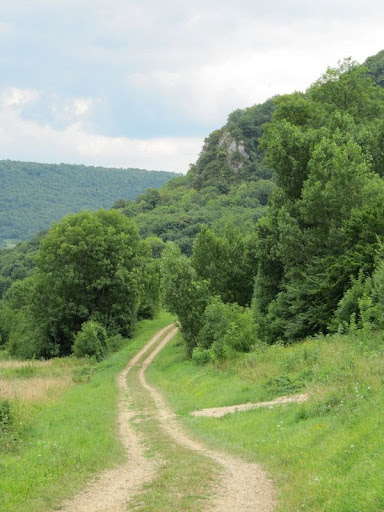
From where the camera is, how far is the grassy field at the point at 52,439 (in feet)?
32.9

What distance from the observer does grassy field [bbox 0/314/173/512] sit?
10.0 metres

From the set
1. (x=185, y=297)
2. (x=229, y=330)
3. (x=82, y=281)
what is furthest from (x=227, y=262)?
(x=229, y=330)

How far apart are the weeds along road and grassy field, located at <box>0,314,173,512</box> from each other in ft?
1.57

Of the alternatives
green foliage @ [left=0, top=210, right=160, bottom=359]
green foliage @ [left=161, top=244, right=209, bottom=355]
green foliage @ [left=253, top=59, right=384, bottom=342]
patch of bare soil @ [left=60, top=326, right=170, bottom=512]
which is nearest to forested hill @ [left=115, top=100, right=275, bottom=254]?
green foliage @ [left=0, top=210, right=160, bottom=359]

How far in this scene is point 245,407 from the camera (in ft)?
61.3

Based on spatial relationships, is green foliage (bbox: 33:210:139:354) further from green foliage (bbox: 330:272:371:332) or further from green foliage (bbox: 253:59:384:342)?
green foliage (bbox: 330:272:371:332)

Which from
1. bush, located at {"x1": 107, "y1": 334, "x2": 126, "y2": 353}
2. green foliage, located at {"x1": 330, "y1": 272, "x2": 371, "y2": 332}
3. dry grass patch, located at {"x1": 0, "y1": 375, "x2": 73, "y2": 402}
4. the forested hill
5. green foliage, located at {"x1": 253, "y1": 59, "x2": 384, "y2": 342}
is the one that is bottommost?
bush, located at {"x1": 107, "y1": 334, "x2": 126, "y2": 353}

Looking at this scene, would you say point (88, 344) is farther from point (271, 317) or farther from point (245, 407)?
point (245, 407)

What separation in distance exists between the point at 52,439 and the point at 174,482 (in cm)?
618

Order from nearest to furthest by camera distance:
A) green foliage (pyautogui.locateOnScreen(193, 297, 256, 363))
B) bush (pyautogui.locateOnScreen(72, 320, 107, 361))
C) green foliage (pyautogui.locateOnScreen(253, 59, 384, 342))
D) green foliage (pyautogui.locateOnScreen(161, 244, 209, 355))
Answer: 1. green foliage (pyautogui.locateOnScreen(253, 59, 384, 342))
2. green foliage (pyautogui.locateOnScreen(193, 297, 256, 363))
3. green foliage (pyautogui.locateOnScreen(161, 244, 209, 355))
4. bush (pyautogui.locateOnScreen(72, 320, 107, 361))

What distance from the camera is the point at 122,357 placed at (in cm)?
4738

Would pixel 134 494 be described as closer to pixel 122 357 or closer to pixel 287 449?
pixel 287 449

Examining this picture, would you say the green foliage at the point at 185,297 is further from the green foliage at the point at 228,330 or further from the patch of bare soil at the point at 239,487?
the patch of bare soil at the point at 239,487

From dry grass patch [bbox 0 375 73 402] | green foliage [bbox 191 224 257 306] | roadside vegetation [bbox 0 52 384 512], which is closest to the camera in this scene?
roadside vegetation [bbox 0 52 384 512]
